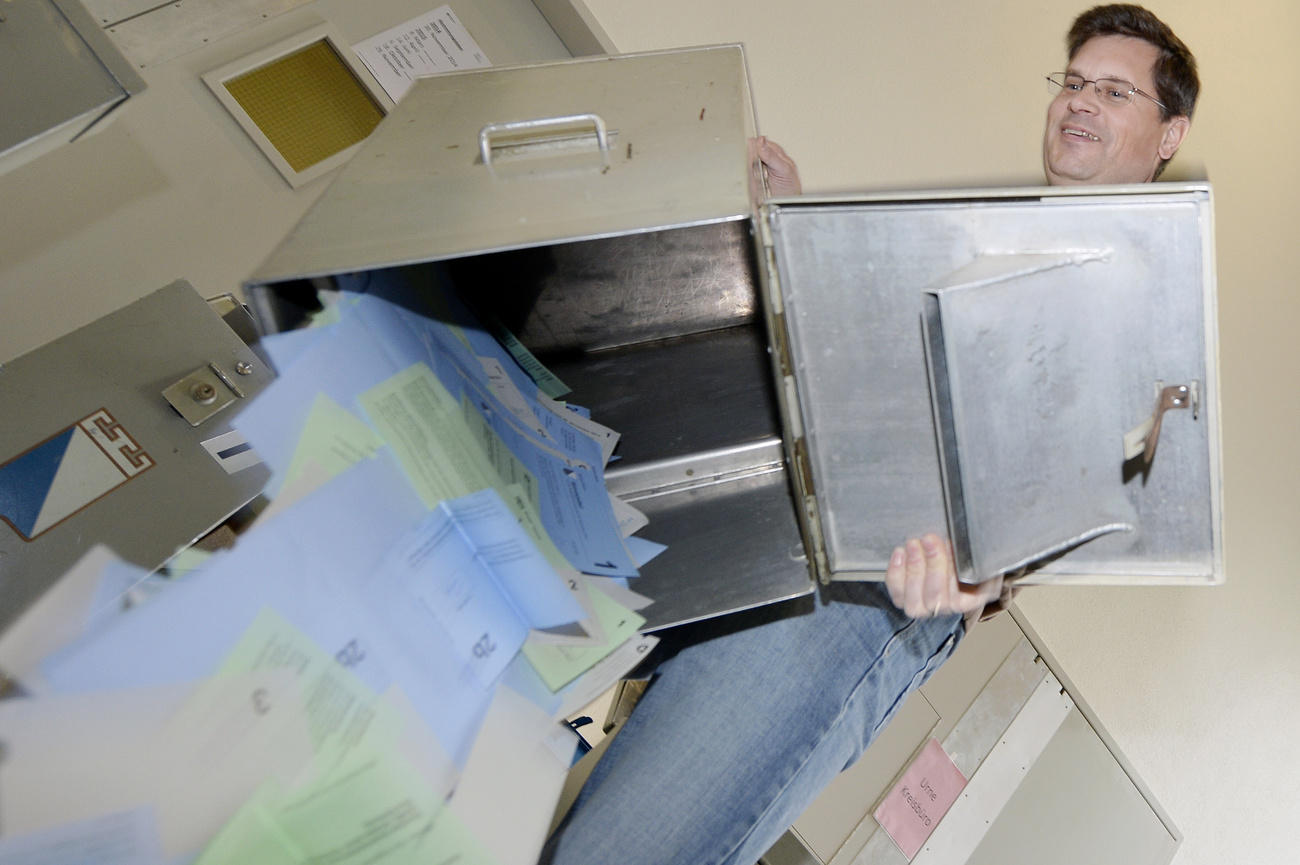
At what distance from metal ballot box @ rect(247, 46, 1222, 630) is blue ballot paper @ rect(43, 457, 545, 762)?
15cm

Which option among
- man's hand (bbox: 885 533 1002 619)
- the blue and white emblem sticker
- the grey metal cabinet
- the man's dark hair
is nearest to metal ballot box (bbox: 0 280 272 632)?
the blue and white emblem sticker

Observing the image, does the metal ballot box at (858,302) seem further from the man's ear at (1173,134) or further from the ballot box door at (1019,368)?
the man's ear at (1173,134)

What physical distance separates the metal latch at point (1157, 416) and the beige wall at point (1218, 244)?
4.16 ft

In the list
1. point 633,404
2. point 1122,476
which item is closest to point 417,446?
point 633,404

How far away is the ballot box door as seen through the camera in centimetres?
66

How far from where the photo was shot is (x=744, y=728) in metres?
0.92

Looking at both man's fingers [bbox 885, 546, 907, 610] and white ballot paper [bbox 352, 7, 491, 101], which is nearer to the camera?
man's fingers [bbox 885, 546, 907, 610]

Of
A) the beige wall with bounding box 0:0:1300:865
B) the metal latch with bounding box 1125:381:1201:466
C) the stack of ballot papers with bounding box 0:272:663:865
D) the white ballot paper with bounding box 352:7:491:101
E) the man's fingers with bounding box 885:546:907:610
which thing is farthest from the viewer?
the beige wall with bounding box 0:0:1300:865

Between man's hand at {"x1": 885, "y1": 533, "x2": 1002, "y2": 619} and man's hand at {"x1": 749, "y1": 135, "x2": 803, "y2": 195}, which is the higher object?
man's hand at {"x1": 749, "y1": 135, "x2": 803, "y2": 195}

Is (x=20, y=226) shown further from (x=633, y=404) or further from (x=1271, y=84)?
(x=1271, y=84)

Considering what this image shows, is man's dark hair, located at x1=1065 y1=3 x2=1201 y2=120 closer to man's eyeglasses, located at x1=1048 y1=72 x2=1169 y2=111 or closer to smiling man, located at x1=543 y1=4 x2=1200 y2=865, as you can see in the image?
man's eyeglasses, located at x1=1048 y1=72 x2=1169 y2=111

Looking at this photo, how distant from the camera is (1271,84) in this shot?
2145 millimetres

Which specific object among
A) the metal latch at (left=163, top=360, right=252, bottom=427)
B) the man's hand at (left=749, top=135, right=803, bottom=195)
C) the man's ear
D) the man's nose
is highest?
the metal latch at (left=163, top=360, right=252, bottom=427)

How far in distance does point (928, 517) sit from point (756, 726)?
0.29m
